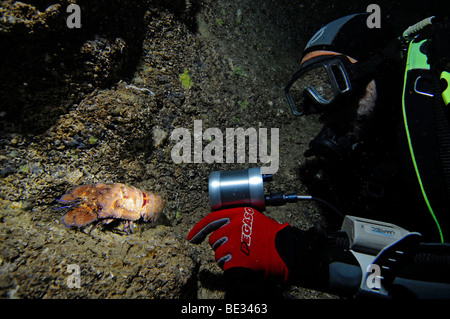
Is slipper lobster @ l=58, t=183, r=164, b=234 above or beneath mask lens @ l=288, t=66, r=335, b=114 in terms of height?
beneath

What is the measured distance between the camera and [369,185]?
2117 millimetres

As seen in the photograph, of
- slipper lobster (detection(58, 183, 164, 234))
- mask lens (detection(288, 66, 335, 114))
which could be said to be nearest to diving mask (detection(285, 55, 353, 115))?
mask lens (detection(288, 66, 335, 114))

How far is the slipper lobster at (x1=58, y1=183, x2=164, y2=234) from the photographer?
163 cm

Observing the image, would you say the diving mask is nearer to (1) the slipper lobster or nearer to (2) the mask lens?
(2) the mask lens

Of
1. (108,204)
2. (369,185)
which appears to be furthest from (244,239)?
(369,185)

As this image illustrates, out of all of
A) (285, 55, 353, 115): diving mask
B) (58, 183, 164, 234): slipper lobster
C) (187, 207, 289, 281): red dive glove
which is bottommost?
(187, 207, 289, 281): red dive glove

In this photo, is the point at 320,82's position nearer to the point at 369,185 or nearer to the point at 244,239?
the point at 369,185

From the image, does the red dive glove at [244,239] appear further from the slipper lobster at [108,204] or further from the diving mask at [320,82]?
the diving mask at [320,82]

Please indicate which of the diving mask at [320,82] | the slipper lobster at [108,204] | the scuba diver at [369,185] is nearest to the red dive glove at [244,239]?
the scuba diver at [369,185]

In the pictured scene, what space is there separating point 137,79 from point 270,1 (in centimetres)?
255

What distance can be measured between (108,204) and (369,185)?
2486mm

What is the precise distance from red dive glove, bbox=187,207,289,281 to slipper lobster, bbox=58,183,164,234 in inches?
19.1

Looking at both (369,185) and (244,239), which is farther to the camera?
(369,185)

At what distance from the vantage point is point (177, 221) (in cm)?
208
